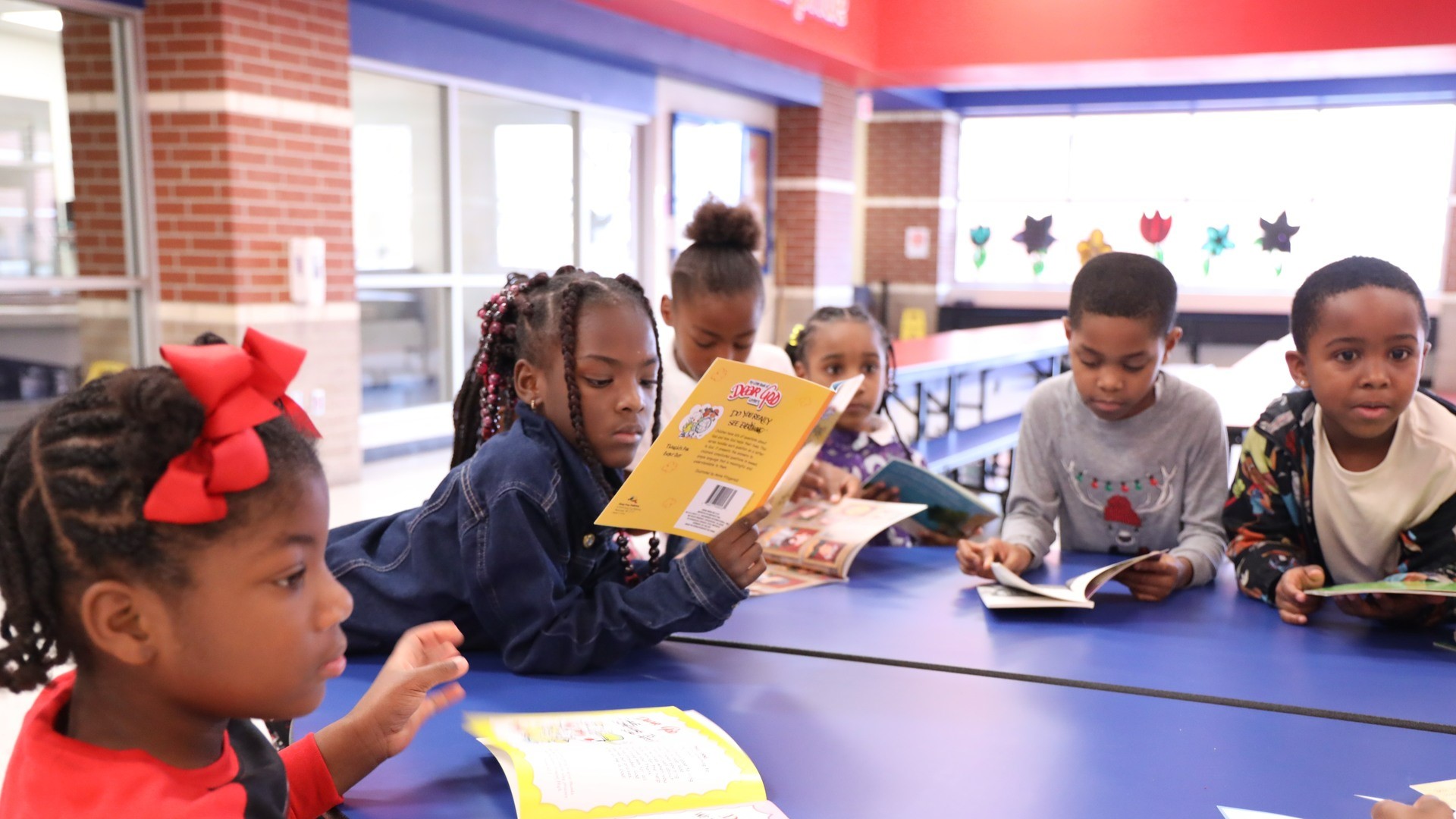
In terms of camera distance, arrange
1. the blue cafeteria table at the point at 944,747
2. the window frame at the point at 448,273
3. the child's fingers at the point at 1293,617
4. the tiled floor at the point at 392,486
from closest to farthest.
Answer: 1. the blue cafeteria table at the point at 944,747
2. the child's fingers at the point at 1293,617
3. the tiled floor at the point at 392,486
4. the window frame at the point at 448,273

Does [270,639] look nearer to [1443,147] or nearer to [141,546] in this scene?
[141,546]

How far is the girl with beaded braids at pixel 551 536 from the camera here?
1.30 meters

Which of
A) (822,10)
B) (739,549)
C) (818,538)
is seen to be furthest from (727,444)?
(822,10)

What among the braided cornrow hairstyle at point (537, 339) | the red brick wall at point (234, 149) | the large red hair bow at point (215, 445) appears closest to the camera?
the large red hair bow at point (215, 445)

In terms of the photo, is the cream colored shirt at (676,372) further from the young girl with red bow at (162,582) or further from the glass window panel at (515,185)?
the glass window panel at (515,185)

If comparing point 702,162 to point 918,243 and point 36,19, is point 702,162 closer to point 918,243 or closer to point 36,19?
point 918,243

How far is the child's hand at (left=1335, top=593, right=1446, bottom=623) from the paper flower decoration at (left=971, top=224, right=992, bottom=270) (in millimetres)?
10305

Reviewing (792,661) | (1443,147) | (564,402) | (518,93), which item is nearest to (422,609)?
(564,402)

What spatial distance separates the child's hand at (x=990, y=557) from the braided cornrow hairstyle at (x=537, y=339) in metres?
0.50

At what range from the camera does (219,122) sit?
456 centimetres

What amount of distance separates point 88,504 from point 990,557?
1.32m

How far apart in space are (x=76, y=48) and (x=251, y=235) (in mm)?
998

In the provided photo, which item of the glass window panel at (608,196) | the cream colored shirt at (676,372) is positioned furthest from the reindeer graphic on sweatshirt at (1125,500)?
the glass window panel at (608,196)

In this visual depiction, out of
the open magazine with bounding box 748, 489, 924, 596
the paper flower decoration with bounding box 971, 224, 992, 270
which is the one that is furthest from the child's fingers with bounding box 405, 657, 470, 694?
the paper flower decoration with bounding box 971, 224, 992, 270
